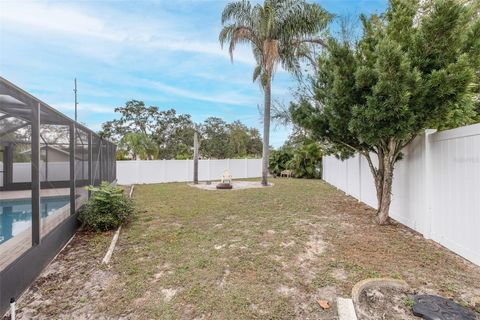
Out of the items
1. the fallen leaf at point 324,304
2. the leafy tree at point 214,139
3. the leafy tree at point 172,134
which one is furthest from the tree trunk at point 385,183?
the leafy tree at point 214,139

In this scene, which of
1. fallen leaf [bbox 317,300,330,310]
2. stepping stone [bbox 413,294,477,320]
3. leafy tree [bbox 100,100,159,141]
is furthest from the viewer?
leafy tree [bbox 100,100,159,141]

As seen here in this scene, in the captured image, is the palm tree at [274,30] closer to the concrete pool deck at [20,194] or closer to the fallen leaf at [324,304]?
the concrete pool deck at [20,194]

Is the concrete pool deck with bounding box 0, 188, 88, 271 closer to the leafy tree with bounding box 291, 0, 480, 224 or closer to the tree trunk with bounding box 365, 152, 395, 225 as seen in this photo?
the leafy tree with bounding box 291, 0, 480, 224

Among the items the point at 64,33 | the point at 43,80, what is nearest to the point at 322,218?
the point at 64,33

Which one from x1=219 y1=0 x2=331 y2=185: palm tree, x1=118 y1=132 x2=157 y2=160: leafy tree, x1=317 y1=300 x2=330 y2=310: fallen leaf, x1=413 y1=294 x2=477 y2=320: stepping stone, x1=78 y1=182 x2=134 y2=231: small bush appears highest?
x1=219 y1=0 x2=331 y2=185: palm tree

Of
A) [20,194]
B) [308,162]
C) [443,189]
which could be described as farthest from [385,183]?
[308,162]

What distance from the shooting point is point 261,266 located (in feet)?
11.8

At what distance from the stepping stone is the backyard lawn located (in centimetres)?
26

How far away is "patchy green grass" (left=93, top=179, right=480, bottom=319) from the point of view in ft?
8.93

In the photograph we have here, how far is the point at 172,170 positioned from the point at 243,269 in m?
14.2

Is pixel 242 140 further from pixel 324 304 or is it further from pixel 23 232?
pixel 324 304

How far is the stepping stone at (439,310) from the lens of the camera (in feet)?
7.80

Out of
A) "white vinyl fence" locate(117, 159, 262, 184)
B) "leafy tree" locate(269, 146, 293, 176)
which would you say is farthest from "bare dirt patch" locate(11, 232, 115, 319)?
"leafy tree" locate(269, 146, 293, 176)

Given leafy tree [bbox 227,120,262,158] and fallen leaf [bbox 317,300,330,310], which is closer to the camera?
fallen leaf [bbox 317,300,330,310]
